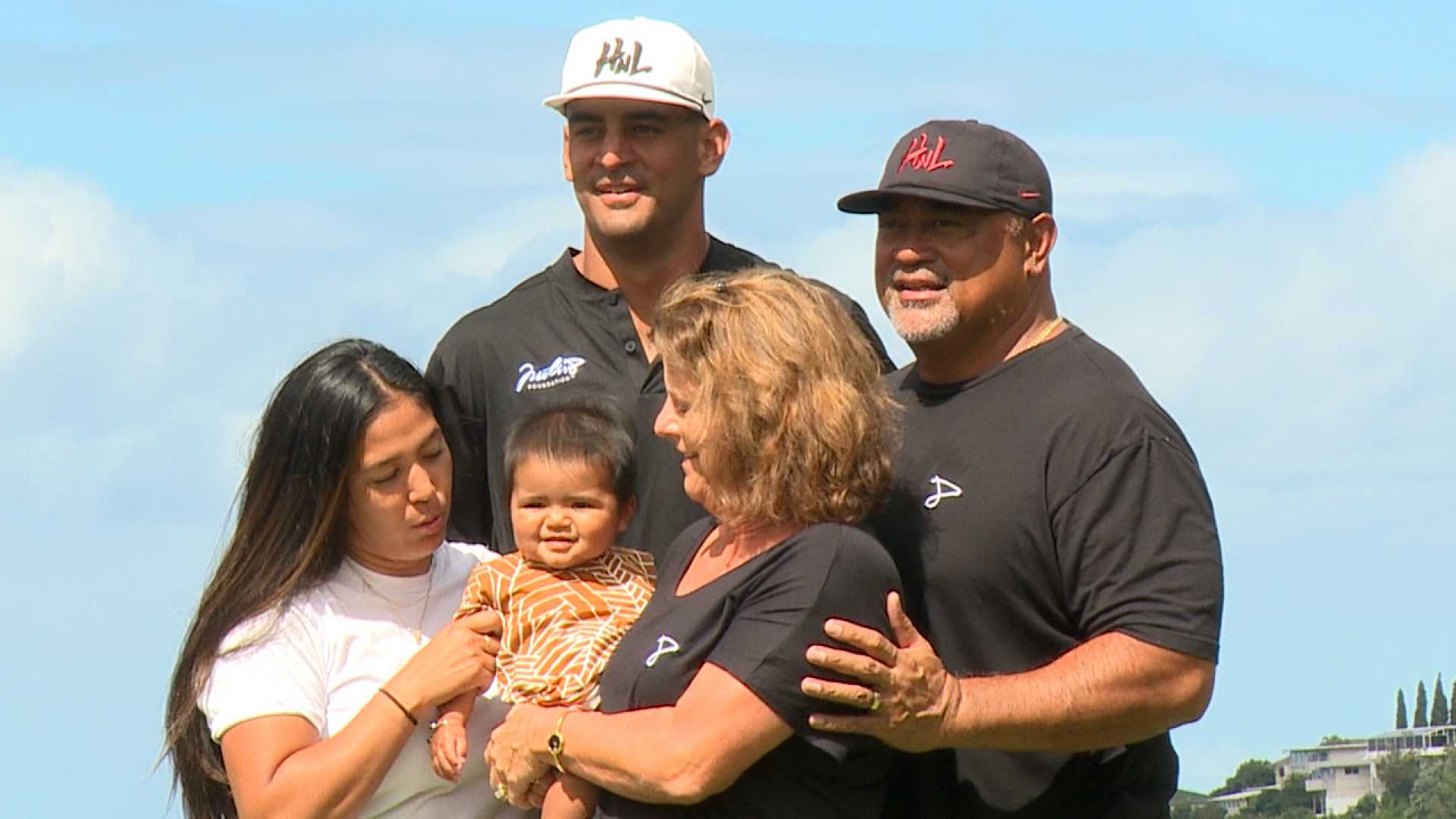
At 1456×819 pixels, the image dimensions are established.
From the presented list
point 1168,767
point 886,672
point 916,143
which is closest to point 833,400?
point 886,672

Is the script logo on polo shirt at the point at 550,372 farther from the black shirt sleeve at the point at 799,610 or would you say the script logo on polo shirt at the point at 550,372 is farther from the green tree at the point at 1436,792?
the green tree at the point at 1436,792

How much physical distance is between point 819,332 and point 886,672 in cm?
94

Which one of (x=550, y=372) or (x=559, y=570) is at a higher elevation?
(x=550, y=372)

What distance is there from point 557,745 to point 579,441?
103 cm

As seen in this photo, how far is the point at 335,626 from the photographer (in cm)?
847

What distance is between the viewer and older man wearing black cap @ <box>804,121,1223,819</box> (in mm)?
7984

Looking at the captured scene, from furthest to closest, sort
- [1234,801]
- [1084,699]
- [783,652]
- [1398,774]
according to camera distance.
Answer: [1234,801] < [1398,774] < [1084,699] < [783,652]

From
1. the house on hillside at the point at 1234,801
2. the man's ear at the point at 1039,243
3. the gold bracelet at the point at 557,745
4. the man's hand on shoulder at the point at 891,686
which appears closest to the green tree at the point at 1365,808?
the house on hillside at the point at 1234,801

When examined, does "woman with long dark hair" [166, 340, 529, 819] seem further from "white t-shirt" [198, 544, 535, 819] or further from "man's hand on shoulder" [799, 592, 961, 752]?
"man's hand on shoulder" [799, 592, 961, 752]

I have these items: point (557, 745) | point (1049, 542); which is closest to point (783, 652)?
point (557, 745)

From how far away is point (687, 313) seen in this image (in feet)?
25.5

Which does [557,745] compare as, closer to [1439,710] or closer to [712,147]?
[712,147]

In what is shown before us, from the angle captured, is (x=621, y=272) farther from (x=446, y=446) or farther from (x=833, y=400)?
(x=833, y=400)

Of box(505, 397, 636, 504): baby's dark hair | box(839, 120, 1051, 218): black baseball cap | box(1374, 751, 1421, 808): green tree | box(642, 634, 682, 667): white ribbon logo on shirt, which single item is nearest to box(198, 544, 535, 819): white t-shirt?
box(505, 397, 636, 504): baby's dark hair
